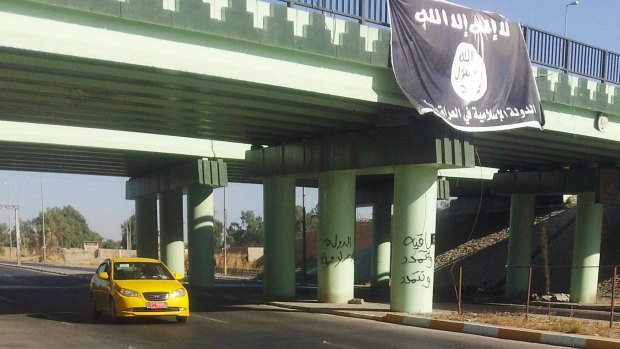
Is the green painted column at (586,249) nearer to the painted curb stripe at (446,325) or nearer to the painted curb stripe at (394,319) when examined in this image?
the painted curb stripe at (394,319)

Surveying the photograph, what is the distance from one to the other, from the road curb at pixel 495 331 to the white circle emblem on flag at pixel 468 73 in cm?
561

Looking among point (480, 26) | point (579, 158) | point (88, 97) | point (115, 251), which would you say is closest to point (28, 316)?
point (88, 97)

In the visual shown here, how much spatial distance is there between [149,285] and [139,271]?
115cm

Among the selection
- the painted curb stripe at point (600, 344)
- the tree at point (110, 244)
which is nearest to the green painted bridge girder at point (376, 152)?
the painted curb stripe at point (600, 344)

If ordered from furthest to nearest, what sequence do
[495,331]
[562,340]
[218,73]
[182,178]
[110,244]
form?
[110,244] < [182,178] < [495,331] < [218,73] < [562,340]

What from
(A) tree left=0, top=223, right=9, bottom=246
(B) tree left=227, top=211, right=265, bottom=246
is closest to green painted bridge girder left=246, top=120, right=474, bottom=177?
(B) tree left=227, top=211, right=265, bottom=246

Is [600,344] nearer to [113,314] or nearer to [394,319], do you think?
[394,319]

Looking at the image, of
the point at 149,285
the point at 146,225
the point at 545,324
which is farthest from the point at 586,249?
the point at 146,225

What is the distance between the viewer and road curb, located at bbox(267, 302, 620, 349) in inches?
518

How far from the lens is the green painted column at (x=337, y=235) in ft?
73.4

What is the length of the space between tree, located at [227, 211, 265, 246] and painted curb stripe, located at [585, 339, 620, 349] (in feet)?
335

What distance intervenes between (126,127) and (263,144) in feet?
17.9

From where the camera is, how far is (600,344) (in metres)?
12.9

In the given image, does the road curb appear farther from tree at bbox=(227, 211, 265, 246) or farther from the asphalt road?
tree at bbox=(227, 211, 265, 246)
